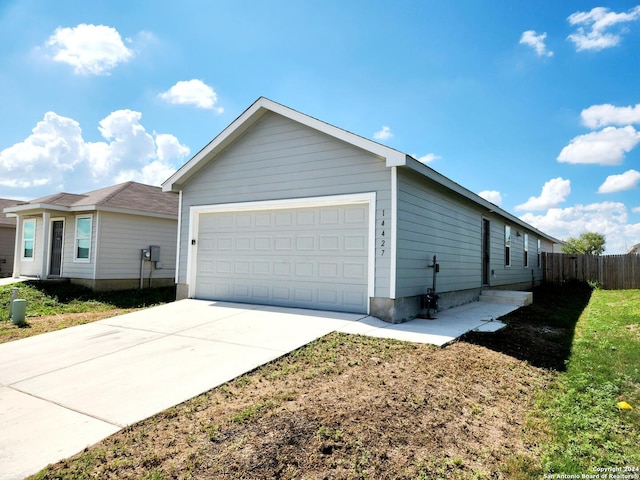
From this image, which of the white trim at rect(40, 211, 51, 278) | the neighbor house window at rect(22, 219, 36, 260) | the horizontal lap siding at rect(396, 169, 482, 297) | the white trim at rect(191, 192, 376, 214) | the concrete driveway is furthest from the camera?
the neighbor house window at rect(22, 219, 36, 260)

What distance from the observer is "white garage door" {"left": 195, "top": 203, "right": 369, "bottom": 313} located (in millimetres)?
7536

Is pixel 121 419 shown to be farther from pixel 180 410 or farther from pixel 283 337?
pixel 283 337

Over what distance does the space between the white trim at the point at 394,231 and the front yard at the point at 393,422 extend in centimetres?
173

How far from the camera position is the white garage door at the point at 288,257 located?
24.7 ft

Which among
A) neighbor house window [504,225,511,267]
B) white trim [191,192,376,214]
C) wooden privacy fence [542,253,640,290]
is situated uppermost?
white trim [191,192,376,214]

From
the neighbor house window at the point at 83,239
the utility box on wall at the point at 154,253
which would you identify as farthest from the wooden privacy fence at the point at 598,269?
the neighbor house window at the point at 83,239

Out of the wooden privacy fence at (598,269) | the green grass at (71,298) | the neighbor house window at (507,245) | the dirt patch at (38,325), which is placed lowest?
the dirt patch at (38,325)

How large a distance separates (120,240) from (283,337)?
1062cm

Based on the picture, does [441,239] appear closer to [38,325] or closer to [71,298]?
[38,325]

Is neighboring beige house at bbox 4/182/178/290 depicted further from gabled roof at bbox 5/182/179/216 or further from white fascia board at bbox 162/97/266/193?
white fascia board at bbox 162/97/266/193

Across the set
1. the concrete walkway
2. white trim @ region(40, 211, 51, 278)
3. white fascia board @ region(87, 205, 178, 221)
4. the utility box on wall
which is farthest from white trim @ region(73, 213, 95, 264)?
the concrete walkway

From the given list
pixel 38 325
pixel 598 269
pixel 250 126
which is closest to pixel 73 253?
pixel 38 325

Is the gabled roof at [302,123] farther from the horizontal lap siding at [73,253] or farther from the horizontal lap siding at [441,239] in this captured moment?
the horizontal lap siding at [73,253]

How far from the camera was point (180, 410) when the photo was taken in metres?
3.47
